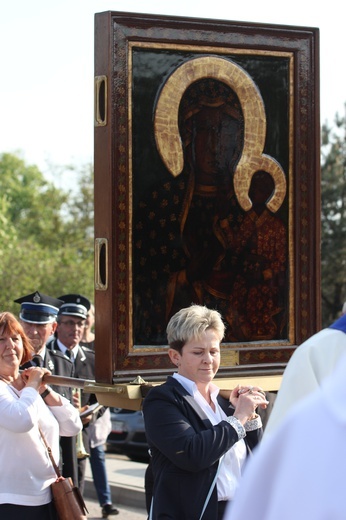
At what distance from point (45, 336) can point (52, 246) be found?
40.8 meters

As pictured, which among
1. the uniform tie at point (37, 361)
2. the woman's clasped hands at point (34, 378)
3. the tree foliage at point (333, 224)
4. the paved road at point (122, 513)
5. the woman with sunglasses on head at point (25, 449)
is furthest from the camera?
the tree foliage at point (333, 224)

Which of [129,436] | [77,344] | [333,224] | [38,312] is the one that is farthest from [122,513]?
[333,224]

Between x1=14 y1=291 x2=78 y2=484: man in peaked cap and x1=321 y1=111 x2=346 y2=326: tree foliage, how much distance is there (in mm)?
26875

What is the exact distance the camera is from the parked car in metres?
15.8

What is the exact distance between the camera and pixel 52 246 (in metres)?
47.6

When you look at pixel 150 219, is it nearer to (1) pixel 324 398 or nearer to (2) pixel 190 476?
(2) pixel 190 476

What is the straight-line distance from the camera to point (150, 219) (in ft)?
16.8

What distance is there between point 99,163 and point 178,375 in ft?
4.24

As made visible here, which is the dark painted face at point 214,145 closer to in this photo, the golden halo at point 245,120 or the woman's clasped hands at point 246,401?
the golden halo at point 245,120

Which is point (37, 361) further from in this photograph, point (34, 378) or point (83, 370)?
point (34, 378)

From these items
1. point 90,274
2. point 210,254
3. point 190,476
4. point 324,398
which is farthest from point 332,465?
point 90,274

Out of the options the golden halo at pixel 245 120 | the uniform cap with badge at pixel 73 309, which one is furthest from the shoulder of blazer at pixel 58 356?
the golden halo at pixel 245 120

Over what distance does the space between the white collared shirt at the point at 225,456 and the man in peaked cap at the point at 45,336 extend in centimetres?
283

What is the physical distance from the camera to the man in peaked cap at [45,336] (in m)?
7.06
